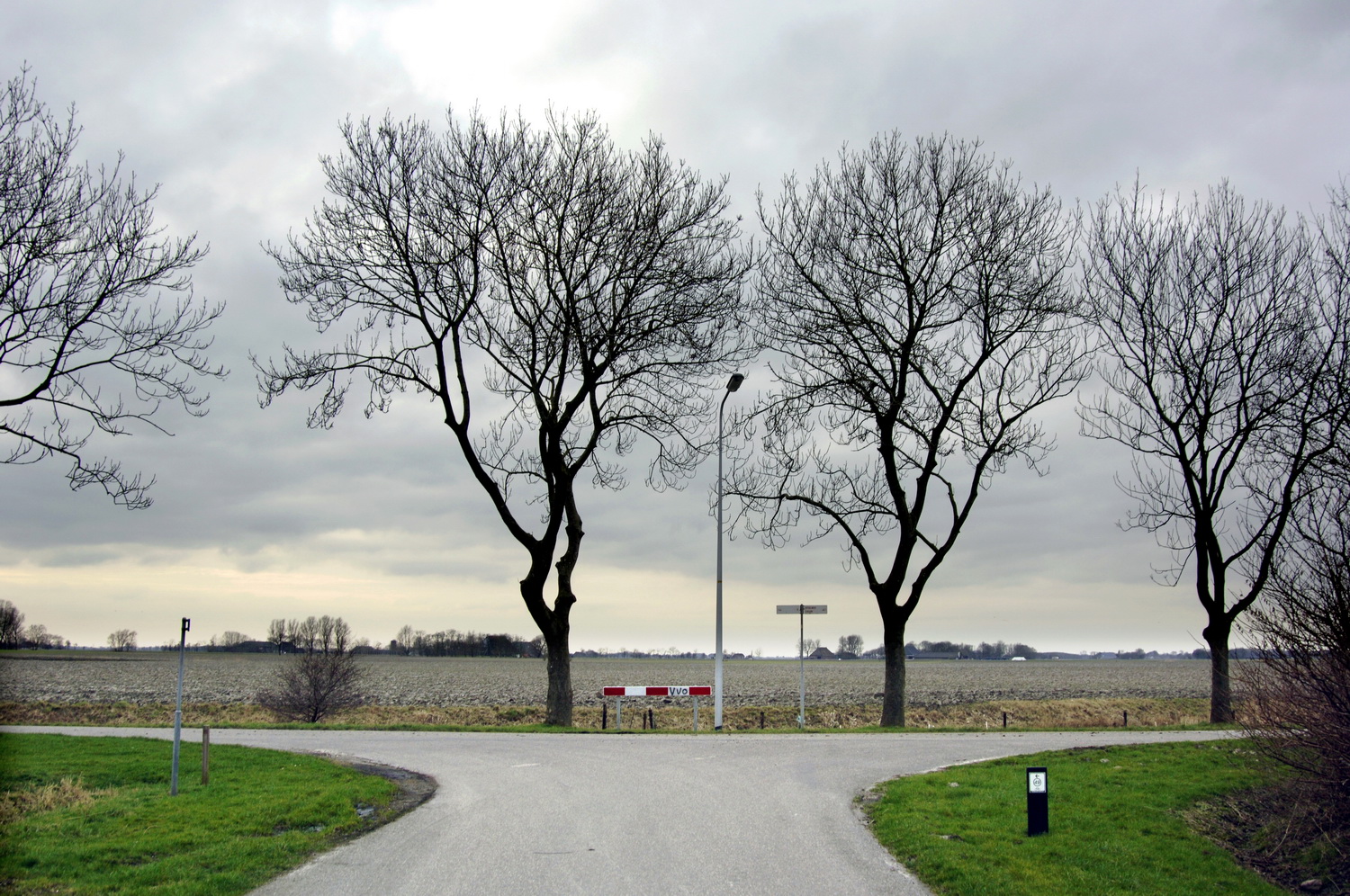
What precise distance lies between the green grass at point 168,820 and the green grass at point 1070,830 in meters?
5.68

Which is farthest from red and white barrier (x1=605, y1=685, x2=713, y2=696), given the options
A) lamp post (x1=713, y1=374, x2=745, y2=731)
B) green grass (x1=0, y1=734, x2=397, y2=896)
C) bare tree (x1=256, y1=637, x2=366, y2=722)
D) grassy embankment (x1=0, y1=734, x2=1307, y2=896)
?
bare tree (x1=256, y1=637, x2=366, y2=722)

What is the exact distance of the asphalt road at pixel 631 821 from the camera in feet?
24.7

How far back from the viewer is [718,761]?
14414 millimetres

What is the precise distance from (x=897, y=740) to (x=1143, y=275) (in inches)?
571

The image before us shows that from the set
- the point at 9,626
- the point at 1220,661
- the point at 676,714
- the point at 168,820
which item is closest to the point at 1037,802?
the point at 168,820

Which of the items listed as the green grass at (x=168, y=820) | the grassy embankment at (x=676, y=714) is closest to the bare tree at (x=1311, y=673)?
the green grass at (x=168, y=820)

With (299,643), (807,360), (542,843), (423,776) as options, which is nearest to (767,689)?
(299,643)

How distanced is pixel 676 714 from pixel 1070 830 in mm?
27042

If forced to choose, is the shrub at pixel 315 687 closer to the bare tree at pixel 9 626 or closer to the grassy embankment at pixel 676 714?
the grassy embankment at pixel 676 714

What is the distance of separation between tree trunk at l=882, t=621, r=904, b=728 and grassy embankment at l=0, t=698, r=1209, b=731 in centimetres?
777

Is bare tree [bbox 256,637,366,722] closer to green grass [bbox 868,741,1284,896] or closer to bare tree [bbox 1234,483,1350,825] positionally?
green grass [bbox 868,741,1284,896]

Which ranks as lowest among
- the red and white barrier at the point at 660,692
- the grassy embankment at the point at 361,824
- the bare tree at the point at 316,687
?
the bare tree at the point at 316,687

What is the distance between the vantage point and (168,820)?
373 inches

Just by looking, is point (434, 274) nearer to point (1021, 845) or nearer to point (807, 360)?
point (807, 360)
